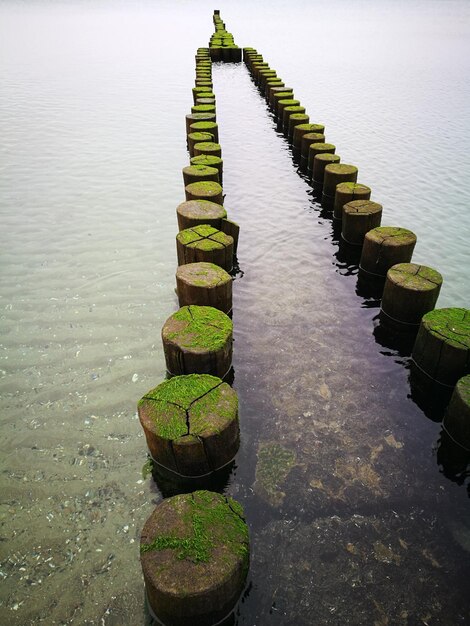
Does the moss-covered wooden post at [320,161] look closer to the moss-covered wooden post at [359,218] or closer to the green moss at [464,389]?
the moss-covered wooden post at [359,218]

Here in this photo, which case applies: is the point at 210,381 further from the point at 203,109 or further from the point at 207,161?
the point at 203,109

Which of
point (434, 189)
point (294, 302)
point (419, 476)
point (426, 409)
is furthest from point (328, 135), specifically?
point (419, 476)

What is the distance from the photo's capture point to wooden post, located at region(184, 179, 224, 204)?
21.7 ft

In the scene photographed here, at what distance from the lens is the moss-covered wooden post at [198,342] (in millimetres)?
3848

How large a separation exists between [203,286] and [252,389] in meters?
1.27

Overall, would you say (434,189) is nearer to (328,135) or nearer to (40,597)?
(328,135)

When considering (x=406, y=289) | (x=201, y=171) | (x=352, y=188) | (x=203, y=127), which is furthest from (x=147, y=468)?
(x=203, y=127)

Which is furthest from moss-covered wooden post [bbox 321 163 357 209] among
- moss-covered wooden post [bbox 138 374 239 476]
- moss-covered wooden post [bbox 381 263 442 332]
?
moss-covered wooden post [bbox 138 374 239 476]

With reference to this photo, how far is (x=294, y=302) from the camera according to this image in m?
6.20

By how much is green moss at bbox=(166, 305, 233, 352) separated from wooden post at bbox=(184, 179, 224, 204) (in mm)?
2951

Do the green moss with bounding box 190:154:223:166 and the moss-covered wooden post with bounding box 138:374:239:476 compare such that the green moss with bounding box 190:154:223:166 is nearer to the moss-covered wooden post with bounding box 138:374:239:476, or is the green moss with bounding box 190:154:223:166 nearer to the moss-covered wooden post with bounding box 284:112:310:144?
the moss-covered wooden post with bounding box 284:112:310:144

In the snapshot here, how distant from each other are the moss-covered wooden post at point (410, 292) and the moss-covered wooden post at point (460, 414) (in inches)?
56.6

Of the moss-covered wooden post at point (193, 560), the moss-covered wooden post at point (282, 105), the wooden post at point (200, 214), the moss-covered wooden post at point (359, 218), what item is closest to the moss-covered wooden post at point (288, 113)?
the moss-covered wooden post at point (282, 105)

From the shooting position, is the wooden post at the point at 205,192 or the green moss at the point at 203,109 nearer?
the wooden post at the point at 205,192
